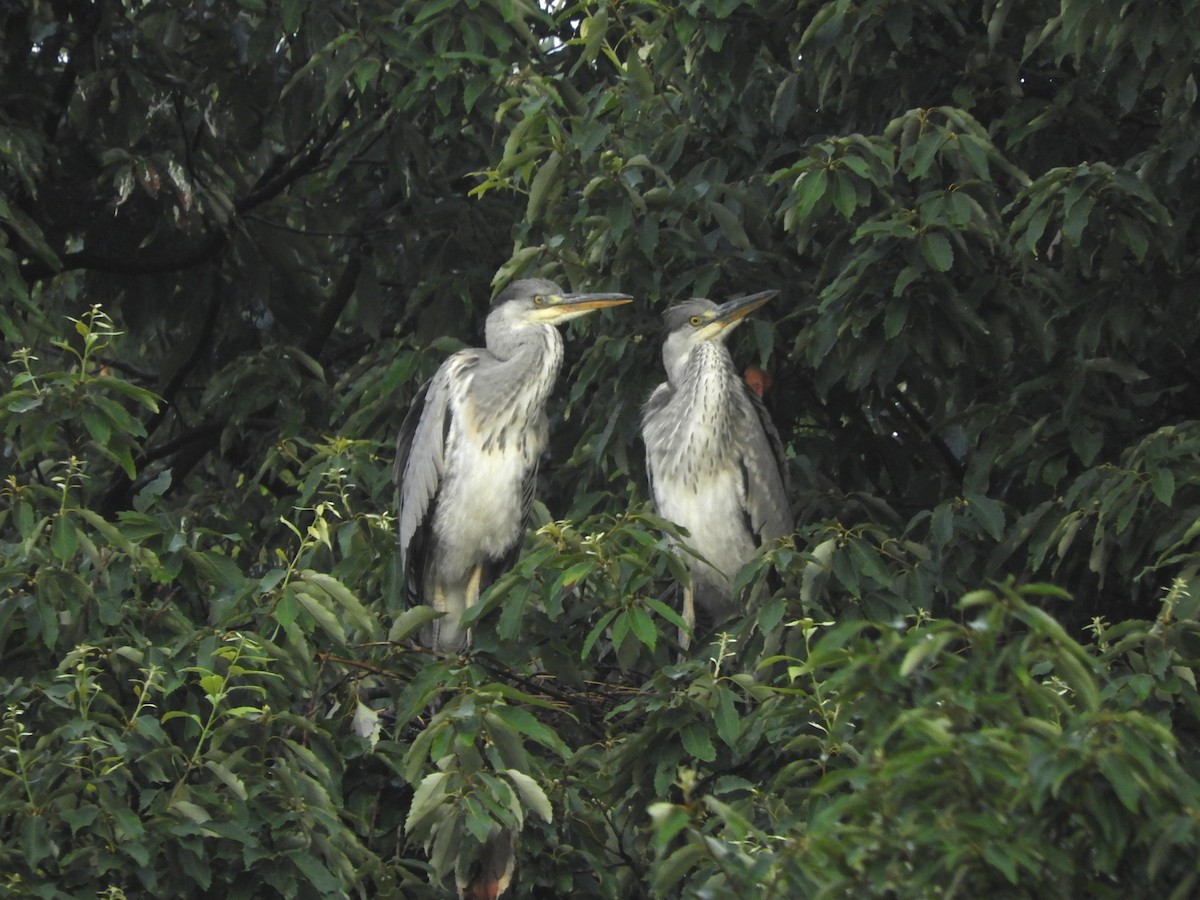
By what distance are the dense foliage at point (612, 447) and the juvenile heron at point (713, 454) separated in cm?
13

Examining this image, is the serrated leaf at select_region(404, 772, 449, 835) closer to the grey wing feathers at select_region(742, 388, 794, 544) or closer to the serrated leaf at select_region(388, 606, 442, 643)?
the serrated leaf at select_region(388, 606, 442, 643)

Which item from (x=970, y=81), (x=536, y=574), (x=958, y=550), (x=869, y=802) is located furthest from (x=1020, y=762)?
(x=970, y=81)

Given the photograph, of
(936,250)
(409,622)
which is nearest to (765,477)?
(936,250)

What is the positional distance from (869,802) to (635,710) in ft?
5.98

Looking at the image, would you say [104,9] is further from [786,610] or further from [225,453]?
[786,610]

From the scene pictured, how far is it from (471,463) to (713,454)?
0.82 m

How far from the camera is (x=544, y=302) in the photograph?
6719 millimetres

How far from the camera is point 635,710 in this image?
480 cm

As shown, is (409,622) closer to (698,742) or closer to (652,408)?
(698,742)

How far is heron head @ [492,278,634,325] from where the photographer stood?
646 cm

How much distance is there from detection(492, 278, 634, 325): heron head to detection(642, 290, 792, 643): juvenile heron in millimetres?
388

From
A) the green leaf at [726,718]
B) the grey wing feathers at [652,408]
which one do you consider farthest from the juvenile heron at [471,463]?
the green leaf at [726,718]

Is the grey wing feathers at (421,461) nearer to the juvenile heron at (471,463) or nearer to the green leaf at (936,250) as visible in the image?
the juvenile heron at (471,463)

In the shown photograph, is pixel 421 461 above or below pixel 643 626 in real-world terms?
above
